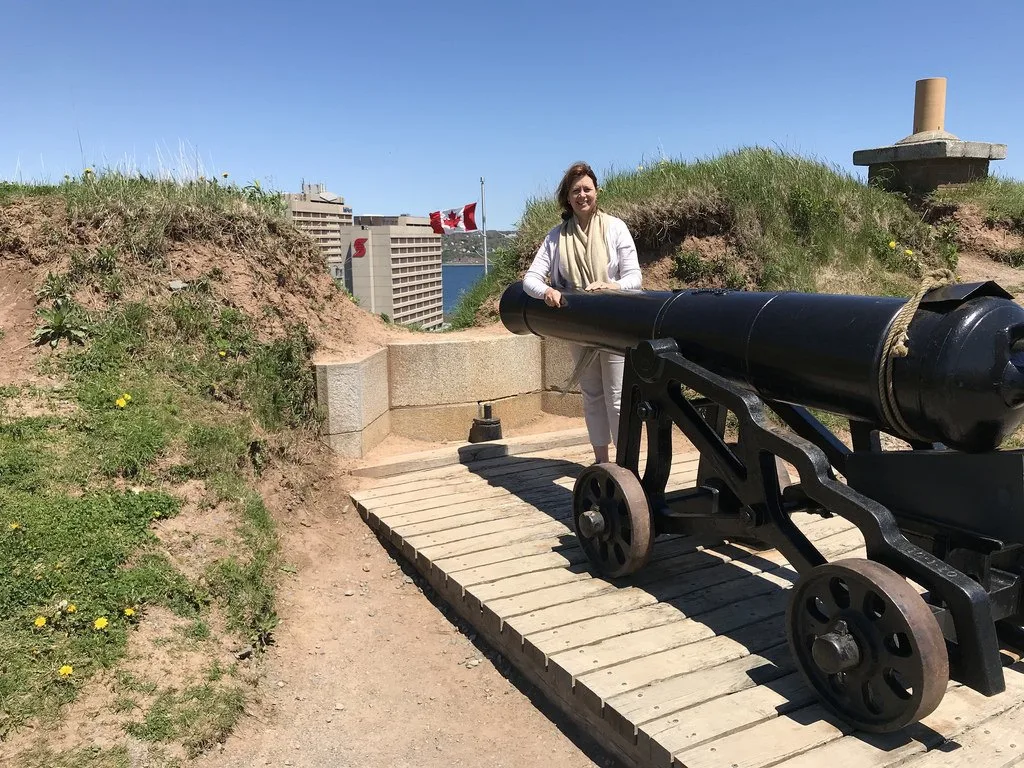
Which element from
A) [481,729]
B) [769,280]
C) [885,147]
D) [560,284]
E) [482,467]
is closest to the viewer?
[481,729]

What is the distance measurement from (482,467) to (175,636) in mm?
2510

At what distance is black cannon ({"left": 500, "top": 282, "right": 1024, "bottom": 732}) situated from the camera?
2.08 metres

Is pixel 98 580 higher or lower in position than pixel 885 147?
lower

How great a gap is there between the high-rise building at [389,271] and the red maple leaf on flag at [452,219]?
5.05 ft

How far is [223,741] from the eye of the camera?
2.65m

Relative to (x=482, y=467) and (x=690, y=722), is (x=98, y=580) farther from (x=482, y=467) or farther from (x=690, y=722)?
(x=482, y=467)

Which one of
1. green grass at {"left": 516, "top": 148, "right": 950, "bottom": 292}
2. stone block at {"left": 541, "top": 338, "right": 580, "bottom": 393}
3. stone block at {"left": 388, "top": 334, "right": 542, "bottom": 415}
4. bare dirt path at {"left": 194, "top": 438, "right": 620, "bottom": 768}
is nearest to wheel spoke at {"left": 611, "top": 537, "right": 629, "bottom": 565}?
bare dirt path at {"left": 194, "top": 438, "right": 620, "bottom": 768}

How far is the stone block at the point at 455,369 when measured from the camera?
566cm

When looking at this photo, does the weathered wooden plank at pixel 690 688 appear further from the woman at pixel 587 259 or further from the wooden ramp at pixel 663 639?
the woman at pixel 587 259

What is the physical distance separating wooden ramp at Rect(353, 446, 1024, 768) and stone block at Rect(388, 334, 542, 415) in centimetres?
117

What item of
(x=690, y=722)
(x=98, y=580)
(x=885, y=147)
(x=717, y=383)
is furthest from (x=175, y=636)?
(x=885, y=147)

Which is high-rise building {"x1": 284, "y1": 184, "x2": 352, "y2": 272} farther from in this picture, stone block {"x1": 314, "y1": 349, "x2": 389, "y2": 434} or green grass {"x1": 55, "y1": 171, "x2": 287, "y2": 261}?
stone block {"x1": 314, "y1": 349, "x2": 389, "y2": 434}

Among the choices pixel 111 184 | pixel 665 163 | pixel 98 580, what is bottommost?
pixel 98 580

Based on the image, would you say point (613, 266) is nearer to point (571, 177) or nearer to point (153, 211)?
point (571, 177)
